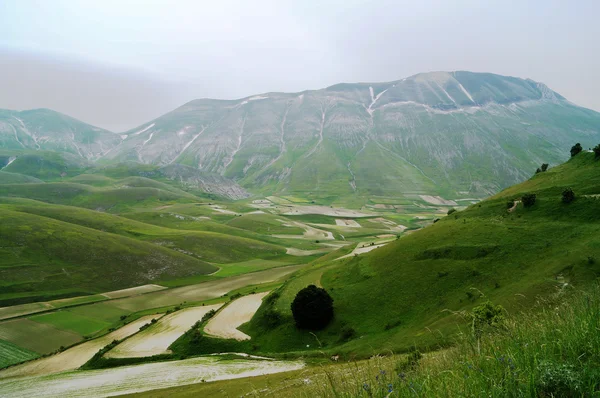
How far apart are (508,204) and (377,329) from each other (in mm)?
34084

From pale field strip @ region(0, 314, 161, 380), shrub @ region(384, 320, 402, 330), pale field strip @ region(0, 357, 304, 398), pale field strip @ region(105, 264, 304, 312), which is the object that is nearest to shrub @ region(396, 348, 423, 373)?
pale field strip @ region(0, 357, 304, 398)

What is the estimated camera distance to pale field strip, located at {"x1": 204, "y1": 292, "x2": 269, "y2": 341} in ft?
195

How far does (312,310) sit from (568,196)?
42400 millimetres

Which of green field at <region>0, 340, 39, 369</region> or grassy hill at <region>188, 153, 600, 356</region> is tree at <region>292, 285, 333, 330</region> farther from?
green field at <region>0, 340, 39, 369</region>

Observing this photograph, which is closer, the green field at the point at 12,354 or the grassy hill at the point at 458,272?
the grassy hill at the point at 458,272

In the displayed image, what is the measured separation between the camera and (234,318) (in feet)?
221

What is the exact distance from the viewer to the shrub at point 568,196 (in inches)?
2003

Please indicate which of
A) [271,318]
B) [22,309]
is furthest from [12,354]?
[271,318]

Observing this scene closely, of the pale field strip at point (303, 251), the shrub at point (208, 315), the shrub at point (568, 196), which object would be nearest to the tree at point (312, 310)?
the shrub at point (208, 315)

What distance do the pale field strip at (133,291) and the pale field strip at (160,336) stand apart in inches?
1528

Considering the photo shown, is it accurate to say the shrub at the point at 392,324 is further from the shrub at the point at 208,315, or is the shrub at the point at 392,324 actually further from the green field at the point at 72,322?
the green field at the point at 72,322

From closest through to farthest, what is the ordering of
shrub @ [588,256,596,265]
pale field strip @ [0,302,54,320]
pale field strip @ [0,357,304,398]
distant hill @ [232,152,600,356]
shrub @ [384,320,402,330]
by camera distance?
shrub @ [588,256,596,265] < distant hill @ [232,152,600,356] < pale field strip @ [0,357,304,398] < shrub @ [384,320,402,330] < pale field strip @ [0,302,54,320]

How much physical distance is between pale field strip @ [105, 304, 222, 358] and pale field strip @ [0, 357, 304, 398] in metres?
5.20

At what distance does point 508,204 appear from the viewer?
6019 centimetres
